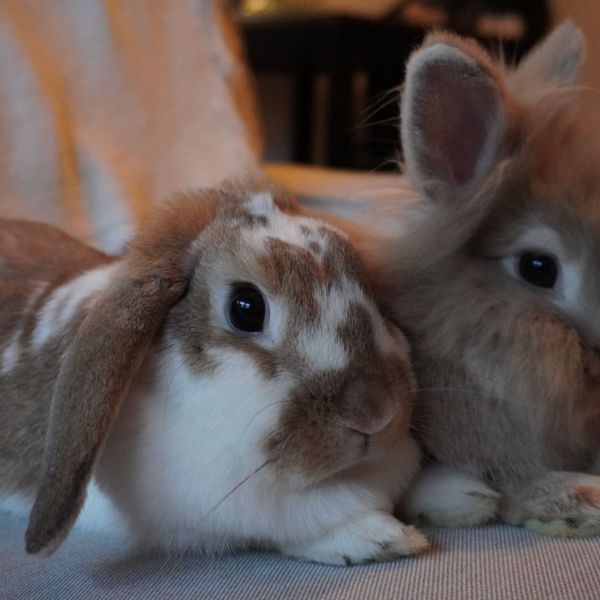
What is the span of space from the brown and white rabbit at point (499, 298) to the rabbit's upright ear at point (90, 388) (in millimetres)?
315

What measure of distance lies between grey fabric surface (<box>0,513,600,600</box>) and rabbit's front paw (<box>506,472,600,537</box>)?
0.8 inches

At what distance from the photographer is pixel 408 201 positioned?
1.10 m

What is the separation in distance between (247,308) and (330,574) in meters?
0.29

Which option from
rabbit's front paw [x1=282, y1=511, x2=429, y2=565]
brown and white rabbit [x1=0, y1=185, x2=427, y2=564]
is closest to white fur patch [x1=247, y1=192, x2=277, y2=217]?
brown and white rabbit [x1=0, y1=185, x2=427, y2=564]

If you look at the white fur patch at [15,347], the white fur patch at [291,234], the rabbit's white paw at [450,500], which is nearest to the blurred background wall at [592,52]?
the white fur patch at [291,234]

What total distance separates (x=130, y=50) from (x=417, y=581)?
1.38 meters

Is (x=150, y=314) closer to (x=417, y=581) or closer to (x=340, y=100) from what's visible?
(x=417, y=581)

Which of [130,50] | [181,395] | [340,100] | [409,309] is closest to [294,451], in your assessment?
[181,395]

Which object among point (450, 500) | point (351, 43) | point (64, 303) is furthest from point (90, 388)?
point (351, 43)

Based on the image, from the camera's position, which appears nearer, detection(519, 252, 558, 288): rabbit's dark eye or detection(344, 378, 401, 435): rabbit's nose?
detection(344, 378, 401, 435): rabbit's nose

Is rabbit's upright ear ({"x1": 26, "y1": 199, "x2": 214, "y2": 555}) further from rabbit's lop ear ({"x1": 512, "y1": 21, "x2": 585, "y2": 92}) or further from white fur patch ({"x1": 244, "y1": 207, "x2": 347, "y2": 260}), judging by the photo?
rabbit's lop ear ({"x1": 512, "y1": 21, "x2": 585, "y2": 92})

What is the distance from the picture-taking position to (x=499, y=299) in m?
0.98

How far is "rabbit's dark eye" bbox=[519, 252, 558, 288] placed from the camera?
98 centimetres

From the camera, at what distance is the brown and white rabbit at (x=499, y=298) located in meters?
0.94
